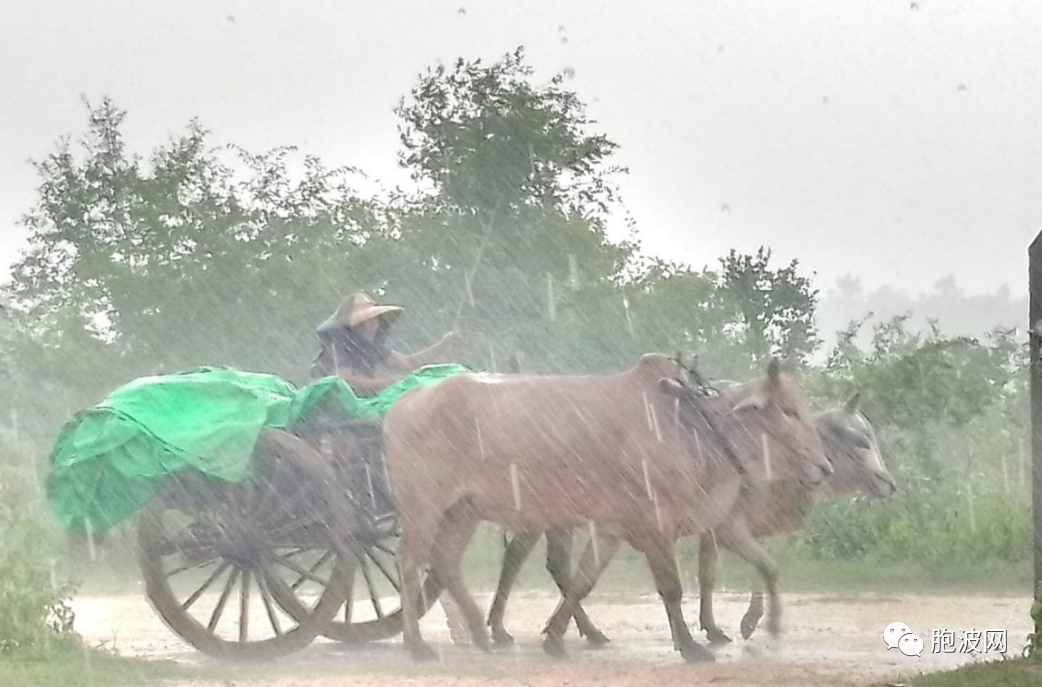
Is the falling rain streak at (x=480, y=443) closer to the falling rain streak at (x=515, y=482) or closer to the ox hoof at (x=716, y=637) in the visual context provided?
the falling rain streak at (x=515, y=482)

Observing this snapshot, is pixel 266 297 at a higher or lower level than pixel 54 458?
higher

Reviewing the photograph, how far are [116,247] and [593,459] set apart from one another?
13.5ft

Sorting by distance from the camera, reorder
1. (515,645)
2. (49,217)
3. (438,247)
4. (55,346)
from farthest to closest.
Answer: (55,346) → (49,217) → (438,247) → (515,645)

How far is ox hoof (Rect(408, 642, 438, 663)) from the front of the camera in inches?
256

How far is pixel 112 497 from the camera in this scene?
256 inches

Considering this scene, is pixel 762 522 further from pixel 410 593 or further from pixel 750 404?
pixel 410 593

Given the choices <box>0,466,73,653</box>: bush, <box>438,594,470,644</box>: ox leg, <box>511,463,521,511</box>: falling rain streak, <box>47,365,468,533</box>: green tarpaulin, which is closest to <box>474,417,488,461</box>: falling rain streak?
<box>511,463,521,511</box>: falling rain streak

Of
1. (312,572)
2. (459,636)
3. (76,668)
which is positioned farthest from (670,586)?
(76,668)

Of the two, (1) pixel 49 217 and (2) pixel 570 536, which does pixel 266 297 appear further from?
(2) pixel 570 536

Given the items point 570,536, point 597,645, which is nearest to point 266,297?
point 570,536

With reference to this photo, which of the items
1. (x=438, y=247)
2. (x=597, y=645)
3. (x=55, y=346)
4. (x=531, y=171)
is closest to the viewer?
(x=597, y=645)

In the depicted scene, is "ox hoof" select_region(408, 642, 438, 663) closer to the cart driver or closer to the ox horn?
the cart driver

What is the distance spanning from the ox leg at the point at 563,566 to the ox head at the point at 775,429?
3.20ft

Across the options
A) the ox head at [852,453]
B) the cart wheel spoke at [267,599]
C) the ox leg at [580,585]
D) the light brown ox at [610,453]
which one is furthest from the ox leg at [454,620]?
the ox head at [852,453]
